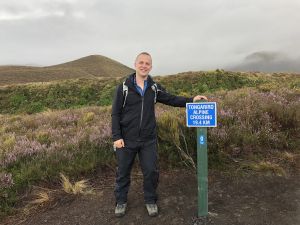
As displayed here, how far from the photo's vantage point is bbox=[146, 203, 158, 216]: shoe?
4.39 m

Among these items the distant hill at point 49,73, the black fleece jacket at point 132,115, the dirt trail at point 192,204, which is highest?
the distant hill at point 49,73

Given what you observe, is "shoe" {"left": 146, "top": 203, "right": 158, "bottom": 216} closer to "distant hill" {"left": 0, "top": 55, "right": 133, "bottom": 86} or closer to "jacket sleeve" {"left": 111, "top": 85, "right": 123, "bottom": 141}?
"jacket sleeve" {"left": 111, "top": 85, "right": 123, "bottom": 141}

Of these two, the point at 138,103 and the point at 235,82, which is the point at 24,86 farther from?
the point at 138,103

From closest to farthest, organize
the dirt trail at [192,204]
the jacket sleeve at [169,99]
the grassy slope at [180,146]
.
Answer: the dirt trail at [192,204]
the jacket sleeve at [169,99]
the grassy slope at [180,146]

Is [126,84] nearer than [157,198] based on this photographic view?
Yes

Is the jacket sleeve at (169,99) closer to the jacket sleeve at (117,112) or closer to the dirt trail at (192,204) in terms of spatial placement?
the jacket sleeve at (117,112)

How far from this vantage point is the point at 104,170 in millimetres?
5938

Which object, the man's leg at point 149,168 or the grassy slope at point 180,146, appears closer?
the man's leg at point 149,168

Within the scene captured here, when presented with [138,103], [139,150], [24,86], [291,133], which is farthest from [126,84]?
[24,86]

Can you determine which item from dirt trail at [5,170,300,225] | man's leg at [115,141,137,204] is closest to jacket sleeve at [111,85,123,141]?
man's leg at [115,141,137,204]

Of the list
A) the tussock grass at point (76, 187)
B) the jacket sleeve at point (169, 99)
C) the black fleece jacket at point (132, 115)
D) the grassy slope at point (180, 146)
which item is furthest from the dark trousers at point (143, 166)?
the grassy slope at point (180, 146)

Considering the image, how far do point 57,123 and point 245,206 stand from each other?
260 inches

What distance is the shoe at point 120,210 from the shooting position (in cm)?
446

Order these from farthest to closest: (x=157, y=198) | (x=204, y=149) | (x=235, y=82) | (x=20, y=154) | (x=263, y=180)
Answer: (x=235, y=82) < (x=20, y=154) < (x=263, y=180) < (x=157, y=198) < (x=204, y=149)
